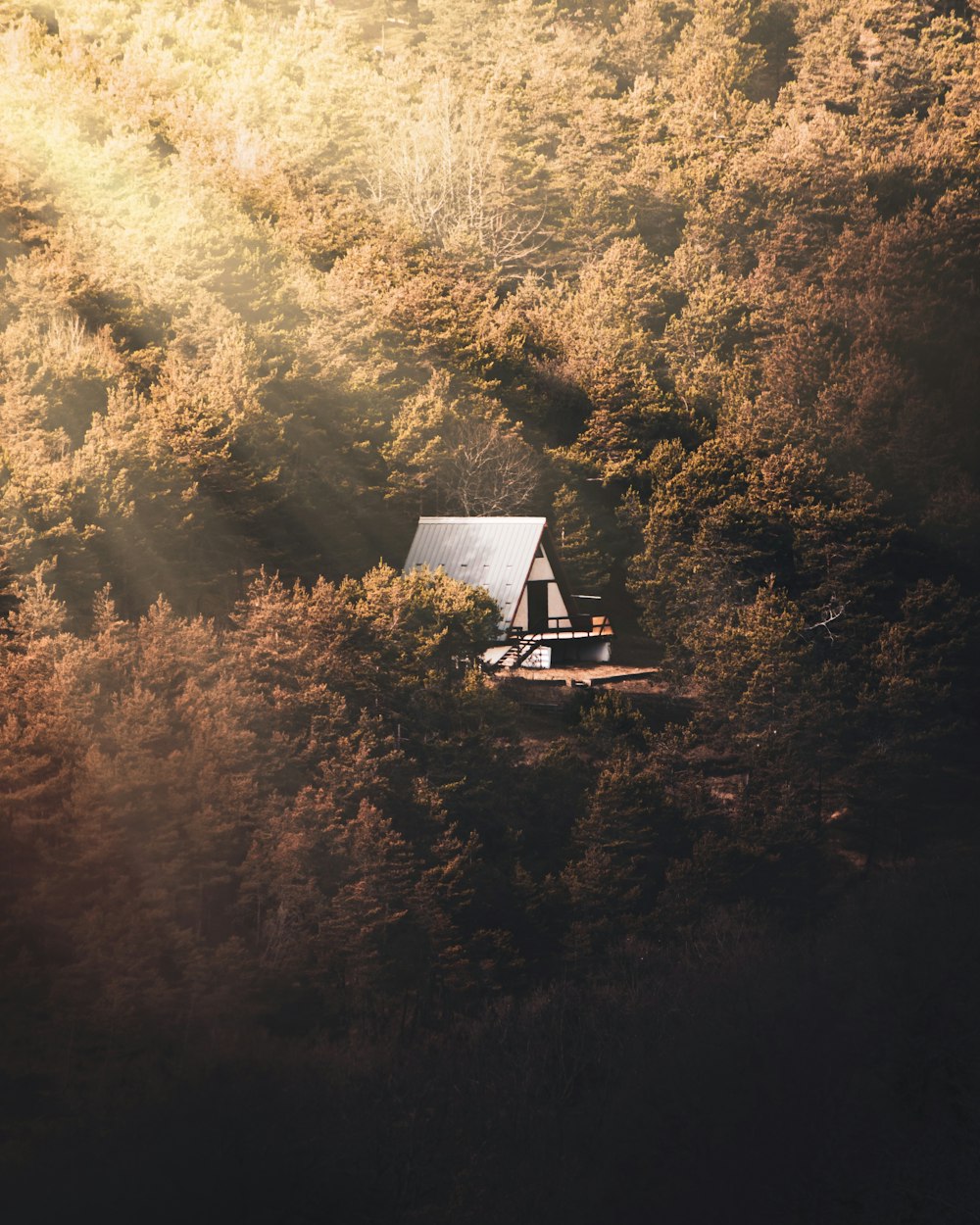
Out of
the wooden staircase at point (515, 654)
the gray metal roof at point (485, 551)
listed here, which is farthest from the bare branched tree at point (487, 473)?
the wooden staircase at point (515, 654)

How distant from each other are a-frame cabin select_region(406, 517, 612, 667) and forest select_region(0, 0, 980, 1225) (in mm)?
2001

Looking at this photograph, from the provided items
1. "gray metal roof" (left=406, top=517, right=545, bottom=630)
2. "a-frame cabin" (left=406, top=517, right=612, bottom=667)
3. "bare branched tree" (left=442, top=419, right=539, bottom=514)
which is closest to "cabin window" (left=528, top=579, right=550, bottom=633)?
"a-frame cabin" (left=406, top=517, right=612, bottom=667)

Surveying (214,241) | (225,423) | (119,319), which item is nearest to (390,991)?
(225,423)

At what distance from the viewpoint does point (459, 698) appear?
1518 inches

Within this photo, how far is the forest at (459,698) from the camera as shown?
34.4 m

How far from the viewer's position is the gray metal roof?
139 ft

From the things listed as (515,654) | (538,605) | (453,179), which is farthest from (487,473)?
(453,179)

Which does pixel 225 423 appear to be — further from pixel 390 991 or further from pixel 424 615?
pixel 390 991

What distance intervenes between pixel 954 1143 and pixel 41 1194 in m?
24.1

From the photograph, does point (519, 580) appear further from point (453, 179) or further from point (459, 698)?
point (453, 179)

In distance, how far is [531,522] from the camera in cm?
4316

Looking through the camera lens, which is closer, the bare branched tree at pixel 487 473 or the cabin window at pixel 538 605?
the cabin window at pixel 538 605

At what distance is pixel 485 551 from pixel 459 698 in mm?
6650

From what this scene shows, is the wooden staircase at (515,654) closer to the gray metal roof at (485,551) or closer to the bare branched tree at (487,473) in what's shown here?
the gray metal roof at (485,551)
